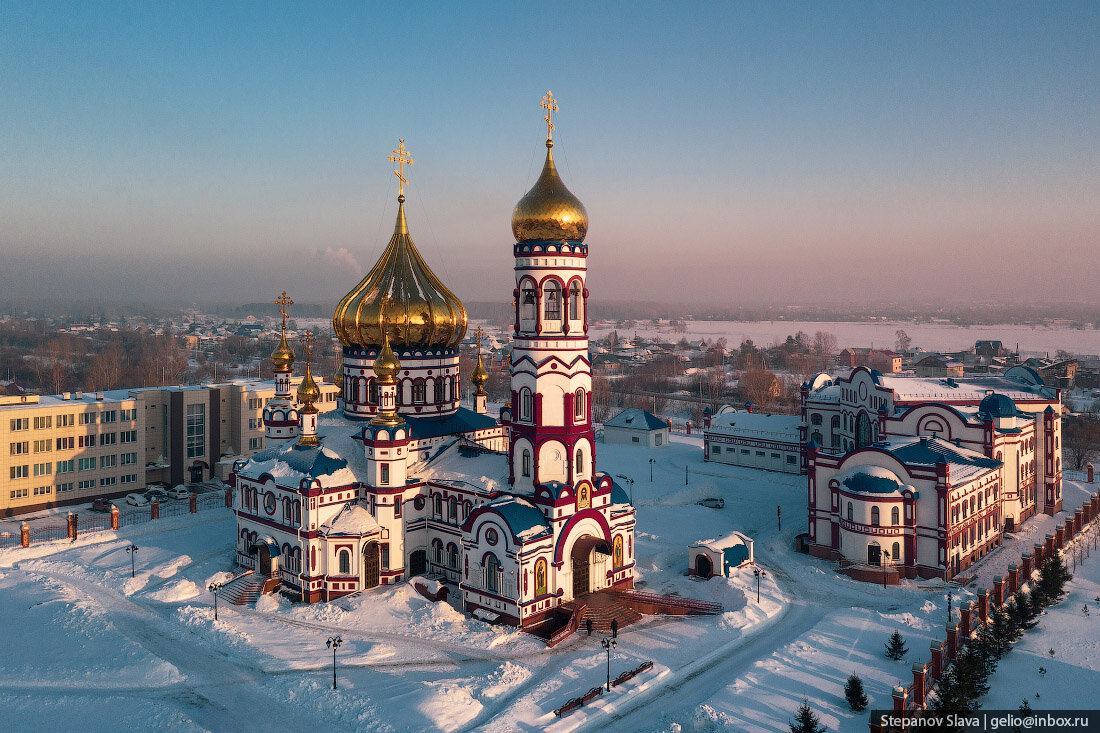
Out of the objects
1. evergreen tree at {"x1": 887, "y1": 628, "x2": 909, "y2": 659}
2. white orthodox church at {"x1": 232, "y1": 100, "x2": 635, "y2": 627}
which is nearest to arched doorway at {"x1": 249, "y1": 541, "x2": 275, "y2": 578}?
white orthodox church at {"x1": 232, "y1": 100, "x2": 635, "y2": 627}

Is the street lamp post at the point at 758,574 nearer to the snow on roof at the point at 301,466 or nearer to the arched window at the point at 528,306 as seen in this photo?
the arched window at the point at 528,306

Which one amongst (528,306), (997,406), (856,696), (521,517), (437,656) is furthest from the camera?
(997,406)

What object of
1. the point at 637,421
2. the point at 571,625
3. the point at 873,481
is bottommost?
the point at 571,625

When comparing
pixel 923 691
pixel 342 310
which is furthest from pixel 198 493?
pixel 923 691

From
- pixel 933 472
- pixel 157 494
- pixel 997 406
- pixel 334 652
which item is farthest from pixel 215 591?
pixel 997 406

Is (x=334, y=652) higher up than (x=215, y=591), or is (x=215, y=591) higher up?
(x=215, y=591)

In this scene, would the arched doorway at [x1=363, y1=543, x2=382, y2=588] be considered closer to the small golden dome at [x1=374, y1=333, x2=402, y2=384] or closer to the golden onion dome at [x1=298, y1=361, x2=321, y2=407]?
the small golden dome at [x1=374, y1=333, x2=402, y2=384]

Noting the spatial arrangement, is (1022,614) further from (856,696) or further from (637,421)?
(637,421)
